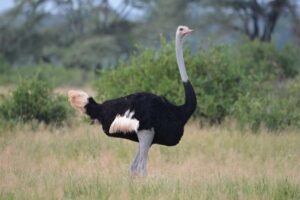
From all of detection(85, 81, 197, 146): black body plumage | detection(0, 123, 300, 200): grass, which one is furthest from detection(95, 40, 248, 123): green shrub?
detection(85, 81, 197, 146): black body plumage

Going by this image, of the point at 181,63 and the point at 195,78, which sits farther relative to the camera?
the point at 195,78

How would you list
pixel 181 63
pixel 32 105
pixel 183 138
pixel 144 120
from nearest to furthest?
pixel 144 120
pixel 181 63
pixel 183 138
pixel 32 105

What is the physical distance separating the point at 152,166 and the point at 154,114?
4.24 feet

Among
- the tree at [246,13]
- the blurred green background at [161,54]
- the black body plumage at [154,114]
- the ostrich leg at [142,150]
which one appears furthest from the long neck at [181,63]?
the tree at [246,13]

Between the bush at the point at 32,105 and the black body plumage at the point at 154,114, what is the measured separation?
4103 mm

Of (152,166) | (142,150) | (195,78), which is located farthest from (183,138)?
(142,150)

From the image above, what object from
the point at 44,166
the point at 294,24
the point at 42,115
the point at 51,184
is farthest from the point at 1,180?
the point at 294,24

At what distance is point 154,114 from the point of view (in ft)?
21.9

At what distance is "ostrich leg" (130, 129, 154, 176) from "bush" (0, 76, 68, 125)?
4311mm

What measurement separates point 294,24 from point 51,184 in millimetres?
19974

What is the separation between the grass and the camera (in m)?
5.85

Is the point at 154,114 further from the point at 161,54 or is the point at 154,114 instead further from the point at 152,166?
the point at 161,54

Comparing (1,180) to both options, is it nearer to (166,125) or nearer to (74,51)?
(166,125)

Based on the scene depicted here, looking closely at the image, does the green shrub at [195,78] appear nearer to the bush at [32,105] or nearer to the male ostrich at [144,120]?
the bush at [32,105]
